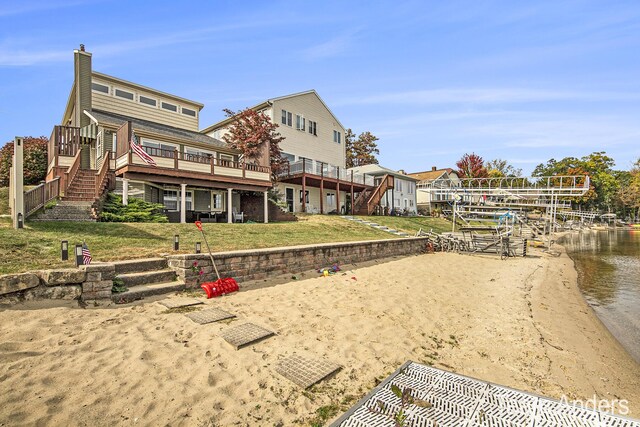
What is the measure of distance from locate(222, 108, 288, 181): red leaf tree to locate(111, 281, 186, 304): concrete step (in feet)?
47.1

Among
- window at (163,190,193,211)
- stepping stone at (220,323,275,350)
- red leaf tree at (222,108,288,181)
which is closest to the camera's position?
stepping stone at (220,323,275,350)

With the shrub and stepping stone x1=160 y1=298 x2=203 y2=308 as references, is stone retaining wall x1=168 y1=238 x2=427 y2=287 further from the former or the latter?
the shrub

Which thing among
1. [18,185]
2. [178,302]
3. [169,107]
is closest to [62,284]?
[178,302]

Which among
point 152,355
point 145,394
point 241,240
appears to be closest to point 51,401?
point 145,394

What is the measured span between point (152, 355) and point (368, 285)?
19.6ft

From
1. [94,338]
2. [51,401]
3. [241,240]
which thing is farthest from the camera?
[241,240]

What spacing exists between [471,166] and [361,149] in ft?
55.6

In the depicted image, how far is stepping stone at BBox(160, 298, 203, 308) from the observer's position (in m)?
5.91

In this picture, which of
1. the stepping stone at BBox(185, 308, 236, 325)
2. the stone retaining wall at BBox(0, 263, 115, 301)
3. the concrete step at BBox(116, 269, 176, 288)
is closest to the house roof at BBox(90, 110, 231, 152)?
the concrete step at BBox(116, 269, 176, 288)

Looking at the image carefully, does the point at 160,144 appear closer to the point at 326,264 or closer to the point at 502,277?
the point at 326,264

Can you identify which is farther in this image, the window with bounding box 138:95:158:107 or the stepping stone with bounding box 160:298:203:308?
the window with bounding box 138:95:158:107

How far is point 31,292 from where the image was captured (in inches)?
203

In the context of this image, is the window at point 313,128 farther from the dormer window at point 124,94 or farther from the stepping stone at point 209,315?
the stepping stone at point 209,315

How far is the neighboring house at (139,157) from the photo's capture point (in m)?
14.4
